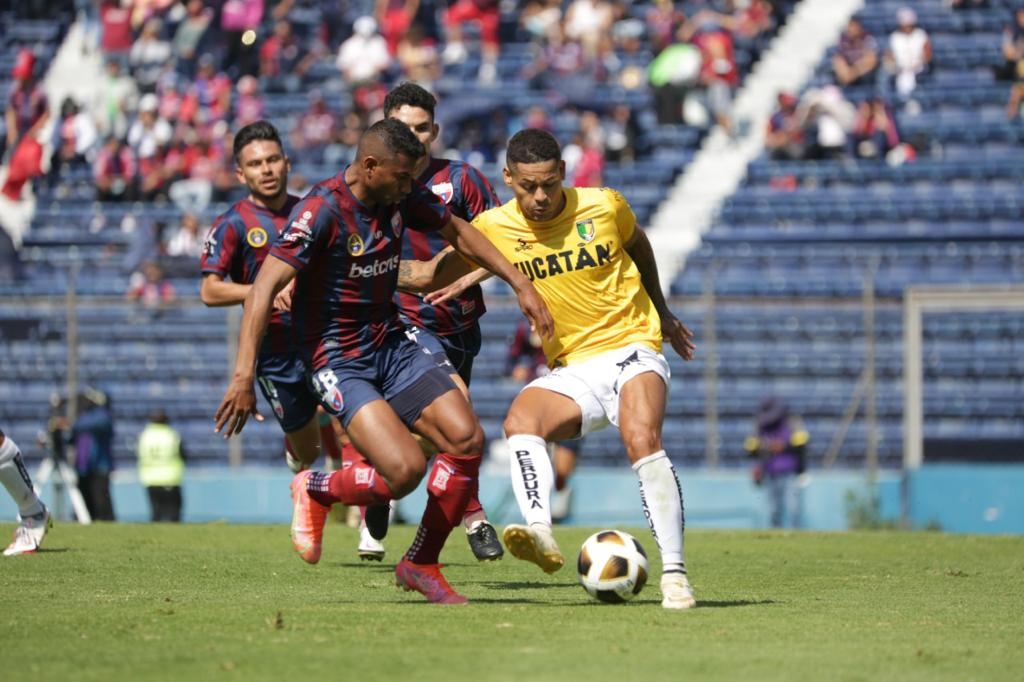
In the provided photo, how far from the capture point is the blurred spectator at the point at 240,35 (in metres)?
29.3

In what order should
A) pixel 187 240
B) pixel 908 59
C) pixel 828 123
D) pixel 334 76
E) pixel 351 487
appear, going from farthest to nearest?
pixel 334 76
pixel 908 59
pixel 828 123
pixel 187 240
pixel 351 487

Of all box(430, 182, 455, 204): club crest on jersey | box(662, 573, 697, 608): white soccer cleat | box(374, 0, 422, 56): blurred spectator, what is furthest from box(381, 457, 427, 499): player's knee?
box(374, 0, 422, 56): blurred spectator

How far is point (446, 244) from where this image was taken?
35.0 feet

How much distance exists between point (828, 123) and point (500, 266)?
16675mm

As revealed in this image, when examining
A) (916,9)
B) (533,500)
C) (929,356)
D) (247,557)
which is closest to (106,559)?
(247,557)

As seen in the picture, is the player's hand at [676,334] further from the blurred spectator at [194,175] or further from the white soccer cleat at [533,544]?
the blurred spectator at [194,175]

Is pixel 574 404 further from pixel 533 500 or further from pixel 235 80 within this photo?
pixel 235 80

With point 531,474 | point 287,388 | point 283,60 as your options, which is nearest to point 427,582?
point 531,474

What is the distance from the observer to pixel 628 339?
8.88 m

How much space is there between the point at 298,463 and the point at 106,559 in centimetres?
134

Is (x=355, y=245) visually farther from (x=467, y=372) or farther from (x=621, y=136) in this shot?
(x=621, y=136)

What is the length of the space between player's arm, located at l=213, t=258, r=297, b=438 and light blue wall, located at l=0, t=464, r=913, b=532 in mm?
10792

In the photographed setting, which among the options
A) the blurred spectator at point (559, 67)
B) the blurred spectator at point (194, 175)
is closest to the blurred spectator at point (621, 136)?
the blurred spectator at point (559, 67)

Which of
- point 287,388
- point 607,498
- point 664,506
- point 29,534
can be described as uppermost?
point 287,388
